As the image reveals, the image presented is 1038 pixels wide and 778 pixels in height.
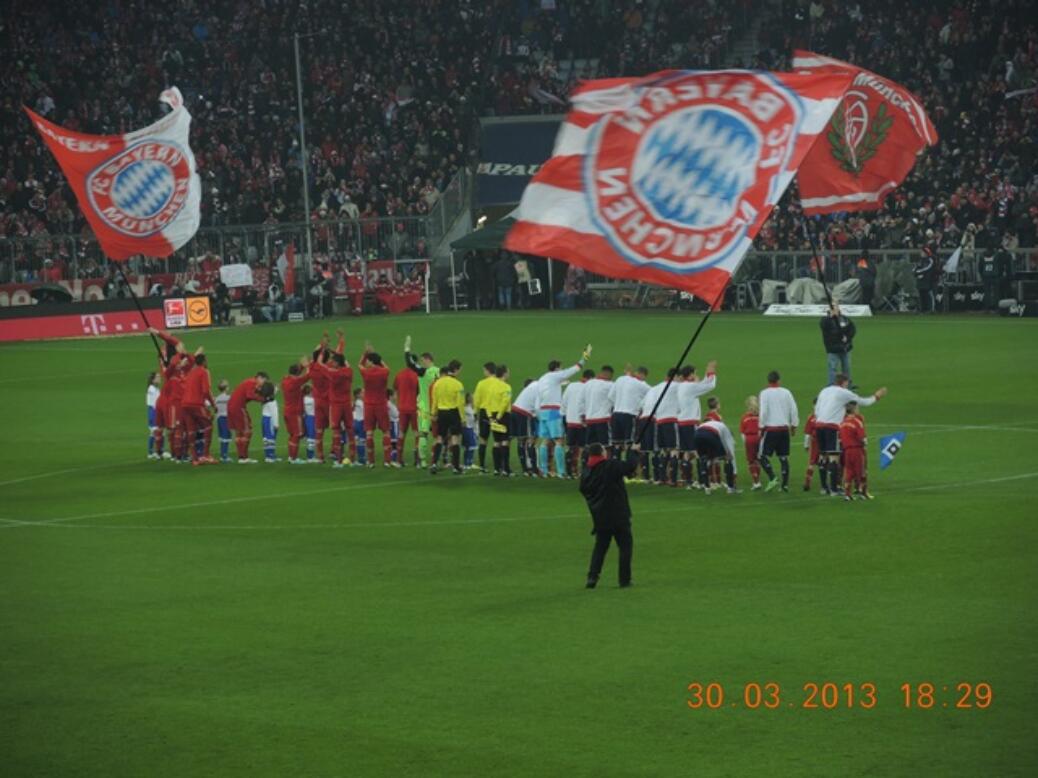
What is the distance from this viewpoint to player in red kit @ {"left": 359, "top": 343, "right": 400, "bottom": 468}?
3312 cm

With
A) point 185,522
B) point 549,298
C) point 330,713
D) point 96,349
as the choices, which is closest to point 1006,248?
point 549,298

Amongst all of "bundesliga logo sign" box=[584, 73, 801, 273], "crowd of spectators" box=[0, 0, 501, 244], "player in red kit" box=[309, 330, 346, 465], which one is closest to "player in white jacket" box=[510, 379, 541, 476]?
"player in red kit" box=[309, 330, 346, 465]

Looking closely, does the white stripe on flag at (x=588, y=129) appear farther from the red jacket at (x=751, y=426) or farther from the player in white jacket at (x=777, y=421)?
the red jacket at (x=751, y=426)

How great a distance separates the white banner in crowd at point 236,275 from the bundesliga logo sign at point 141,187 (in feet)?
98.2

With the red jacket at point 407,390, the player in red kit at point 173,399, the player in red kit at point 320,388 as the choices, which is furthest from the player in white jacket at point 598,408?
the player in red kit at point 173,399

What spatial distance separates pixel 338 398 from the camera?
33844 mm

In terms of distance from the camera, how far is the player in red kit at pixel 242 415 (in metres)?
35.0

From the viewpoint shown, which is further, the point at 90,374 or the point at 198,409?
the point at 90,374

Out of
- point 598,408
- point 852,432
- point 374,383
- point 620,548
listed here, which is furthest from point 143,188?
point 620,548

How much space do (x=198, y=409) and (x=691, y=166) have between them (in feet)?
52.8

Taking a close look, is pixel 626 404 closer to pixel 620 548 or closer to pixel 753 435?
pixel 753 435

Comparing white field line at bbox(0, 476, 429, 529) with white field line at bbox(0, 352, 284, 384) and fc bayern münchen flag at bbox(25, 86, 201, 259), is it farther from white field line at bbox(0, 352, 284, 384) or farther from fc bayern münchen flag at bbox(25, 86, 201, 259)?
white field line at bbox(0, 352, 284, 384)

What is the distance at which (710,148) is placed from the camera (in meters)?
21.4
